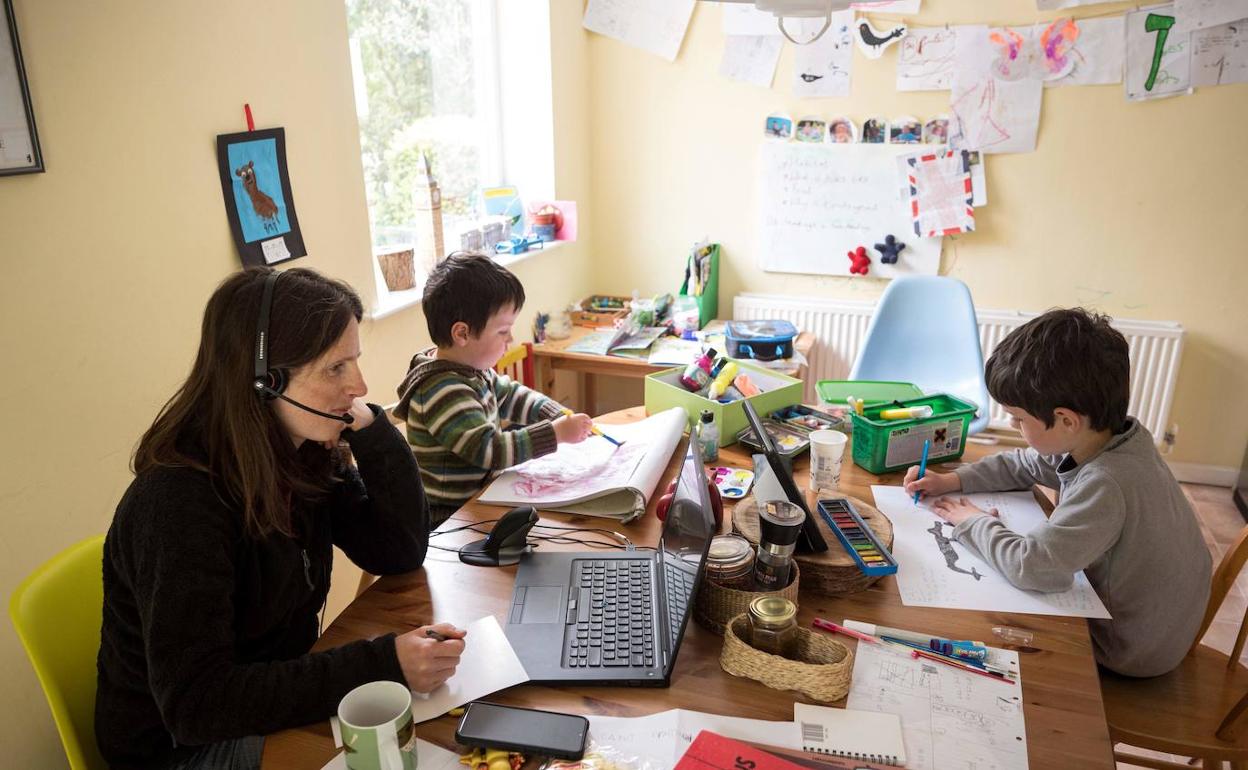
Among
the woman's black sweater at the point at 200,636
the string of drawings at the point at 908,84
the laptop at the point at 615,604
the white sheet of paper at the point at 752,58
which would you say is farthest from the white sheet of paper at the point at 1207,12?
the woman's black sweater at the point at 200,636

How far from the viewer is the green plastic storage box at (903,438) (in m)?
1.73

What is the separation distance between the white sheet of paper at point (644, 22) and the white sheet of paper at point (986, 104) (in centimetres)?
108

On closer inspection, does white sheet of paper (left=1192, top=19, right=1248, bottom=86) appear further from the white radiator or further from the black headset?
the black headset

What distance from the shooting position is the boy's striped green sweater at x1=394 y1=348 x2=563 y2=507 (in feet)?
5.47

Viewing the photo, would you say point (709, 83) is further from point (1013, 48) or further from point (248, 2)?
→ point (248, 2)

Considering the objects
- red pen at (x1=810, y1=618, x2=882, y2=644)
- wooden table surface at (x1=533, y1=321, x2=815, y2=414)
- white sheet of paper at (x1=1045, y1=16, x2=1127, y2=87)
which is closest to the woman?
red pen at (x1=810, y1=618, x2=882, y2=644)

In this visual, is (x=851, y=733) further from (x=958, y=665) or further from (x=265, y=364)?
(x=265, y=364)

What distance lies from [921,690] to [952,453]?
0.87m

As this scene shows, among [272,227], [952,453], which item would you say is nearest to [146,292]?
[272,227]

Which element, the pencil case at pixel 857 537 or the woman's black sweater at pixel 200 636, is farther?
the pencil case at pixel 857 537

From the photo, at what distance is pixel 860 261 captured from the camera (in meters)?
3.36

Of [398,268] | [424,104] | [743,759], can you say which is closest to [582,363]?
[398,268]

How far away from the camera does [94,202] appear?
147 cm

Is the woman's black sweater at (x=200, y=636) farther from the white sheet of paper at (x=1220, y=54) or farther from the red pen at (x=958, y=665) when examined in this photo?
the white sheet of paper at (x=1220, y=54)
